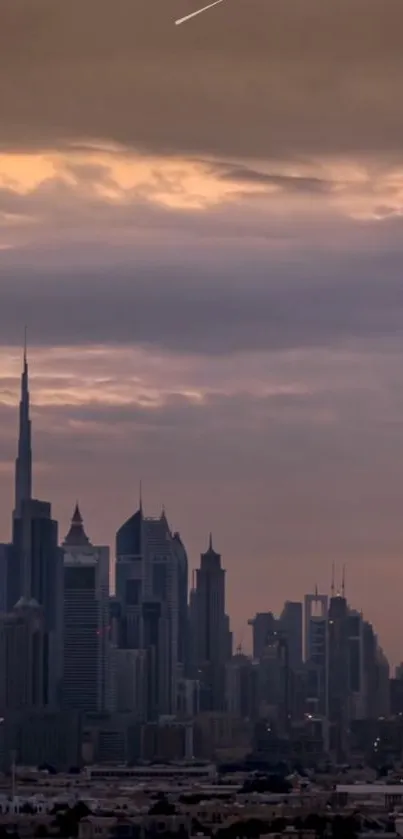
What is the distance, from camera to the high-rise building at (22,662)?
72.8 metres

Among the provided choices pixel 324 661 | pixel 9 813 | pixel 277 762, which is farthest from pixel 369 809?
pixel 324 661

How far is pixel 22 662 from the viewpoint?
72.6 metres

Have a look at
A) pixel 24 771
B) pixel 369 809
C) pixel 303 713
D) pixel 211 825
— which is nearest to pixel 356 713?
pixel 303 713

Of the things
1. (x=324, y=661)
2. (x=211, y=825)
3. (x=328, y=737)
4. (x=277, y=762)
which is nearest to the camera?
(x=211, y=825)

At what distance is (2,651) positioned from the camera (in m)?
76.8

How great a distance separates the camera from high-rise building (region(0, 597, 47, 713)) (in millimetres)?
72812

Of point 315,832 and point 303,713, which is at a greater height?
point 303,713

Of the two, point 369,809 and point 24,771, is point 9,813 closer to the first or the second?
point 369,809

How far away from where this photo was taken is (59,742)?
233 feet

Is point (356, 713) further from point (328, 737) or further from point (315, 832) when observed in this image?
point (315, 832)

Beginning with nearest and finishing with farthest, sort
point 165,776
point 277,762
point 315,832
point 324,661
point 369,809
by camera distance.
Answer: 1. point 315,832
2. point 369,809
3. point 165,776
4. point 277,762
5. point 324,661

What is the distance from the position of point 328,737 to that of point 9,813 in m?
31.1

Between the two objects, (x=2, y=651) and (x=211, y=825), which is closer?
(x=211, y=825)

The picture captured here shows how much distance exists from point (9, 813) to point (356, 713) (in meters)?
34.4
